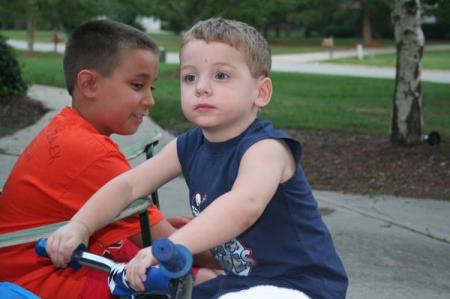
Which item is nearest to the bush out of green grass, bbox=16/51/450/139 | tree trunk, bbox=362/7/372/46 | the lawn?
green grass, bbox=16/51/450/139

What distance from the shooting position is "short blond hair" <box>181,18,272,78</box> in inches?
78.9

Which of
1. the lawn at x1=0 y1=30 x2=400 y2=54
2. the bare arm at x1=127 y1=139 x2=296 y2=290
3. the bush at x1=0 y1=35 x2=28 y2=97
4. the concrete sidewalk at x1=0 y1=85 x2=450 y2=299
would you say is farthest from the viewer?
the lawn at x1=0 y1=30 x2=400 y2=54

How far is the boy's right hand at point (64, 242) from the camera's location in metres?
1.97

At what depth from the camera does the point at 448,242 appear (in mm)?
5051

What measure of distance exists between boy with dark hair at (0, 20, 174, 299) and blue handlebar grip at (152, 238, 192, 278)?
2.88 ft

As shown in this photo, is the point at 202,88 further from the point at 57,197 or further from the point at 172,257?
the point at 57,197

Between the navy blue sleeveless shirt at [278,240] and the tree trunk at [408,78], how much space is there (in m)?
6.25

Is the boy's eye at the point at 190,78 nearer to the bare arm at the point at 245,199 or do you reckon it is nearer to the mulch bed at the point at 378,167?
the bare arm at the point at 245,199

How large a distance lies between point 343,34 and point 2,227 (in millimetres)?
55716

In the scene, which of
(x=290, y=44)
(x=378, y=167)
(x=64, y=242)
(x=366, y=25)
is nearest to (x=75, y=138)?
(x=64, y=242)

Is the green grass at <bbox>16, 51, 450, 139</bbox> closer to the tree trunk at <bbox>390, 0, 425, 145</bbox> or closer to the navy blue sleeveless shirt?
the tree trunk at <bbox>390, 0, 425, 145</bbox>

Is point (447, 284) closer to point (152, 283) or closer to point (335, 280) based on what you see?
point (335, 280)

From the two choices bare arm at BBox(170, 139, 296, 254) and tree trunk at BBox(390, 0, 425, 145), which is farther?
tree trunk at BBox(390, 0, 425, 145)

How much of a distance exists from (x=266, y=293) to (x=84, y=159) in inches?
31.9
